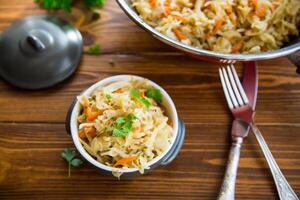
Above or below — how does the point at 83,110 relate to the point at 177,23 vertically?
below

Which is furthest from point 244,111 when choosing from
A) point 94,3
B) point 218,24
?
point 94,3

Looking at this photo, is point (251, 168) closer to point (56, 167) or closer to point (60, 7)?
point (56, 167)

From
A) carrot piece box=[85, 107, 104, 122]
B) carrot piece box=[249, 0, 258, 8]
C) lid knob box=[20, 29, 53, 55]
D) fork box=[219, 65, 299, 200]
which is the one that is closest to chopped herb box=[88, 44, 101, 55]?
lid knob box=[20, 29, 53, 55]

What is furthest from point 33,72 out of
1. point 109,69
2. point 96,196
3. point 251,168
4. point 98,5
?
point 251,168

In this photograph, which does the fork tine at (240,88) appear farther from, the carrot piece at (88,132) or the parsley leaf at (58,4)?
the parsley leaf at (58,4)

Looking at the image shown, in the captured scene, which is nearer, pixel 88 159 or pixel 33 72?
pixel 88 159

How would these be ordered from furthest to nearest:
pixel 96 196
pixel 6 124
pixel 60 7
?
1. pixel 60 7
2. pixel 6 124
3. pixel 96 196

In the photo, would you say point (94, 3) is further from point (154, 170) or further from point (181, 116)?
point (154, 170)

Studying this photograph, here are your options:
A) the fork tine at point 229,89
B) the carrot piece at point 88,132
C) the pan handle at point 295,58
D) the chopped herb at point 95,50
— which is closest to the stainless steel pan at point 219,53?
the pan handle at point 295,58
